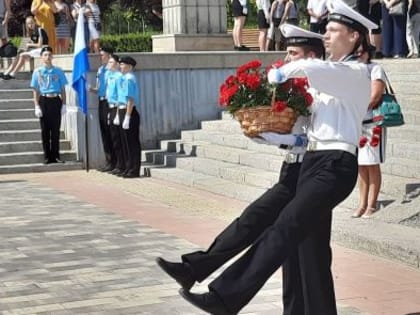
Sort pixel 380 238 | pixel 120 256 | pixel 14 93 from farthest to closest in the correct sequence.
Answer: pixel 14 93 → pixel 120 256 → pixel 380 238

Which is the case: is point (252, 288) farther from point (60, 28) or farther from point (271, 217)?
point (60, 28)

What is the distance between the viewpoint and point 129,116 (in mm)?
14016

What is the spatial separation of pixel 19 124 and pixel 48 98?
1380mm

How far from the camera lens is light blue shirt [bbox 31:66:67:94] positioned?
50.3 feet

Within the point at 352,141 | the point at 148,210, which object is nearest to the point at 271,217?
the point at 352,141

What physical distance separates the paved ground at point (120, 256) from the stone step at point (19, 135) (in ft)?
10.1

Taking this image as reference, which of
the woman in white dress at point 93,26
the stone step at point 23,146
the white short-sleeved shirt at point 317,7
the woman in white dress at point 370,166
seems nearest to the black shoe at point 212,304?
the woman in white dress at point 370,166

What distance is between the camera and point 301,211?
5.14 metres

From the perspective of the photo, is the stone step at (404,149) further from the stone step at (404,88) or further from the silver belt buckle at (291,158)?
the silver belt buckle at (291,158)

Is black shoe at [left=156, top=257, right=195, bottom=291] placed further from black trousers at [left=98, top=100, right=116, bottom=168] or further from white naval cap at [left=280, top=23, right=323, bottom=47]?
black trousers at [left=98, top=100, right=116, bottom=168]

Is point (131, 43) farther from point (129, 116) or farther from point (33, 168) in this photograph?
point (129, 116)

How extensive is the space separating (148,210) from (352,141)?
6069mm

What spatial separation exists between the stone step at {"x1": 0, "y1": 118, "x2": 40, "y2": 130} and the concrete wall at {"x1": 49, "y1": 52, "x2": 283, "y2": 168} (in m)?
0.58

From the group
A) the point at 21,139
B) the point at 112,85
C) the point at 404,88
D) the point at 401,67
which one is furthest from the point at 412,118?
the point at 21,139
